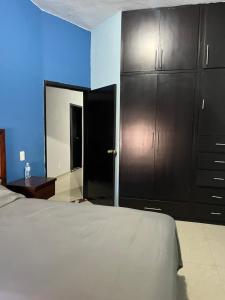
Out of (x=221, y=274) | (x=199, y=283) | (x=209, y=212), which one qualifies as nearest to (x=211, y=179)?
(x=209, y=212)

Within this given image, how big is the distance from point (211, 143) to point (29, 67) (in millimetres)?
2532

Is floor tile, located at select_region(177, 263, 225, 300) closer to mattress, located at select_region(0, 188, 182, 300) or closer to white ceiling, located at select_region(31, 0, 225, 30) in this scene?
mattress, located at select_region(0, 188, 182, 300)

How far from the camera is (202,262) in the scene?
257 cm

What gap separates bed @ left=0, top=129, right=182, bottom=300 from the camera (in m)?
1.12

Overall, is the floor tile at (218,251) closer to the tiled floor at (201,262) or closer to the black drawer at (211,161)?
the tiled floor at (201,262)

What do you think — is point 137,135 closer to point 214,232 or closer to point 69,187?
point 214,232

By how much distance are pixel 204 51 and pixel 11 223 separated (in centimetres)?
303

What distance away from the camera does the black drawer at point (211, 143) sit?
10.9 feet

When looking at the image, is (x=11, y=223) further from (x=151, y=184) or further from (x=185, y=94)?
(x=185, y=94)

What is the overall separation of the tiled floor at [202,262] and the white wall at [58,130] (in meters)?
3.39

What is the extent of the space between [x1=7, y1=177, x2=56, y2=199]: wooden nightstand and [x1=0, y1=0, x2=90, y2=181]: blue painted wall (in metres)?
0.21

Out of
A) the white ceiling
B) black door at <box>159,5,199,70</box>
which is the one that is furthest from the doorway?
the white ceiling

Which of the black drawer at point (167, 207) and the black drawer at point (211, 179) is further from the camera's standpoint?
the black drawer at point (167, 207)

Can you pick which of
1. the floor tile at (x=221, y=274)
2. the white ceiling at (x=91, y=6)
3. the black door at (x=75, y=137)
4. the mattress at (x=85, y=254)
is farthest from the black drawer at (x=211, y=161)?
the black door at (x=75, y=137)
